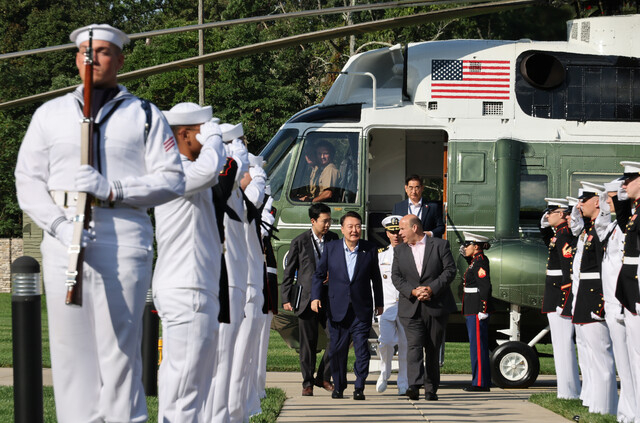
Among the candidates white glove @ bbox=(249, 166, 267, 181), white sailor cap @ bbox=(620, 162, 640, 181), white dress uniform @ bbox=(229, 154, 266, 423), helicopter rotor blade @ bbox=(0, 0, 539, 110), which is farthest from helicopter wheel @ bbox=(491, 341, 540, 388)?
white glove @ bbox=(249, 166, 267, 181)

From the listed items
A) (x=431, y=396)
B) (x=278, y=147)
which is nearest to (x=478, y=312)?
(x=431, y=396)

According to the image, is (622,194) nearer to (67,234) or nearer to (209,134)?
(209,134)

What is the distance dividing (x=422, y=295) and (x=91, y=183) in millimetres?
7498

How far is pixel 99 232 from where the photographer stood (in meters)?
5.40

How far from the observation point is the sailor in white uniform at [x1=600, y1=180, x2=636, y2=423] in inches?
373

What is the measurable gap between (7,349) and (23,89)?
3002 cm

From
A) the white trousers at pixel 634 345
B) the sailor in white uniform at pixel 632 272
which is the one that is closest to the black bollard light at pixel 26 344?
the sailor in white uniform at pixel 632 272

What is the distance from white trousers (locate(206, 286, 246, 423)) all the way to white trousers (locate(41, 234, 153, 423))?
187 centimetres

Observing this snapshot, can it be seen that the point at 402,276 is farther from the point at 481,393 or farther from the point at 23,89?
the point at 23,89

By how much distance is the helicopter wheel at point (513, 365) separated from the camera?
13586 mm

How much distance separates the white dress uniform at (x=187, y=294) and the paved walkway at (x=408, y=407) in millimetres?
Result: 3064

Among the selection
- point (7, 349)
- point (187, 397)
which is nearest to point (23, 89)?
point (7, 349)

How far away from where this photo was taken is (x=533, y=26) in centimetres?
3162

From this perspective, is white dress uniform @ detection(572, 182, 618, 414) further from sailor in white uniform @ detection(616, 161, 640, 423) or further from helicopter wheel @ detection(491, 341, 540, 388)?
helicopter wheel @ detection(491, 341, 540, 388)
